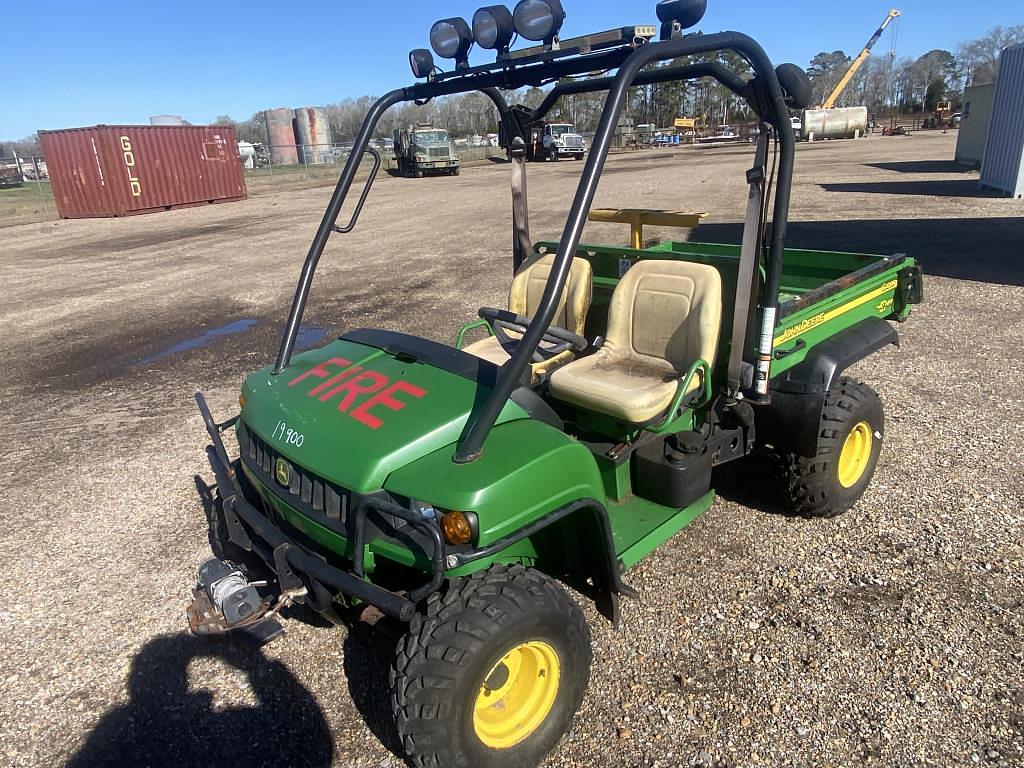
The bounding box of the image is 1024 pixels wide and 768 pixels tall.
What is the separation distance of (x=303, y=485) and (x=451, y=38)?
1668mm

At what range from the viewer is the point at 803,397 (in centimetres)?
316

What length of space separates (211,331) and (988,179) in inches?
635

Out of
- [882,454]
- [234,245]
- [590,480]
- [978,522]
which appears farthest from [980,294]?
[234,245]

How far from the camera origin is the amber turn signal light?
6.53 feet

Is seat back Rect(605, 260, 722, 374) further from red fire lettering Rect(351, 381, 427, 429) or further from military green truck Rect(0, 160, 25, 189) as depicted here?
military green truck Rect(0, 160, 25, 189)

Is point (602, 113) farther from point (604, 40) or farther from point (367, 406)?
point (367, 406)

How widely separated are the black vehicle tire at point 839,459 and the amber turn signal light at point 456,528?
6.28ft

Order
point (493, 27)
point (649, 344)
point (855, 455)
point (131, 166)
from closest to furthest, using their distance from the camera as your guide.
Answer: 1. point (493, 27)
2. point (649, 344)
3. point (855, 455)
4. point (131, 166)

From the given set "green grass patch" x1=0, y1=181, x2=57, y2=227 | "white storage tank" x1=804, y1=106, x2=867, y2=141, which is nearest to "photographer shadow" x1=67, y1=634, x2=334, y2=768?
"green grass patch" x1=0, y1=181, x2=57, y2=227

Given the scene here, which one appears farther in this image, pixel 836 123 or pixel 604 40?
pixel 836 123

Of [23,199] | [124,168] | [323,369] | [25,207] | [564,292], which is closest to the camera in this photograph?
[323,369]

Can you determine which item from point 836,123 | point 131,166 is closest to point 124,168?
point 131,166

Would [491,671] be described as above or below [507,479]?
below

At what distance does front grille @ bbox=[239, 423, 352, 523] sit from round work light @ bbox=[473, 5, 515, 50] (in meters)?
1.58
